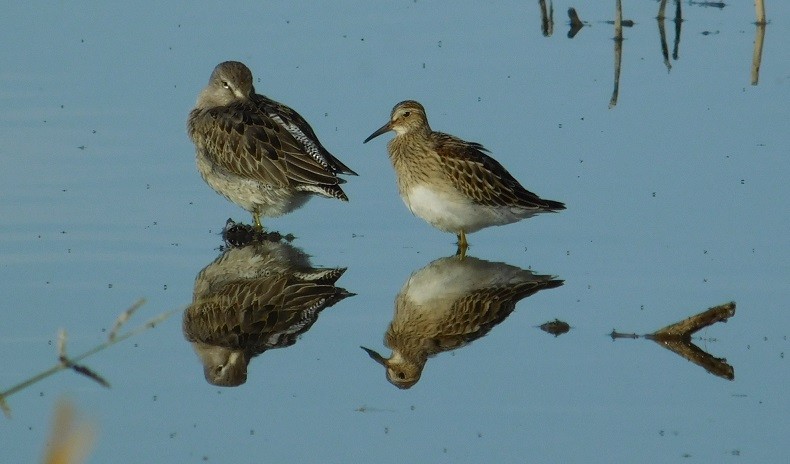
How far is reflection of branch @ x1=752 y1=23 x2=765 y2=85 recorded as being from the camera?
13.5 metres

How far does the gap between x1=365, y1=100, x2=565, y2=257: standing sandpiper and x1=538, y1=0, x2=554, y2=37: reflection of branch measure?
6.11 meters

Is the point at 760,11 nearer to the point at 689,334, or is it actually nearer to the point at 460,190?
the point at 460,190

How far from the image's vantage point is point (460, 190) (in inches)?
358

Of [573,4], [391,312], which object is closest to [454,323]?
[391,312]

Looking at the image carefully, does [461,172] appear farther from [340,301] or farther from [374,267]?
[340,301]

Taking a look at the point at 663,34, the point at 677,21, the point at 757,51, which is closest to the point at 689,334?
the point at 757,51

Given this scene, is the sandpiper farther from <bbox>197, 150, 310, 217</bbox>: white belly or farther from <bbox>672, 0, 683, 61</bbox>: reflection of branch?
<bbox>672, 0, 683, 61</bbox>: reflection of branch

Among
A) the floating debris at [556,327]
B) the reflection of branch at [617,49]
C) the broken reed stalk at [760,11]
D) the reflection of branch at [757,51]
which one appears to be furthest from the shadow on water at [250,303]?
the broken reed stalk at [760,11]

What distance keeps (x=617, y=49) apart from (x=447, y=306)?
7537mm

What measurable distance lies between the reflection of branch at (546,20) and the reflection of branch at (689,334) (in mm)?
8385

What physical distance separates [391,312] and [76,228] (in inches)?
107

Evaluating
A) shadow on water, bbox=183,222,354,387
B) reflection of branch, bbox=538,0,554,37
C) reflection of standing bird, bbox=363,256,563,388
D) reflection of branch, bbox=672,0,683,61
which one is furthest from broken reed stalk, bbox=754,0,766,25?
shadow on water, bbox=183,222,354,387

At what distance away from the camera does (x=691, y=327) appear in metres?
7.11

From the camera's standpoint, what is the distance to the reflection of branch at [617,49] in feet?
42.7
